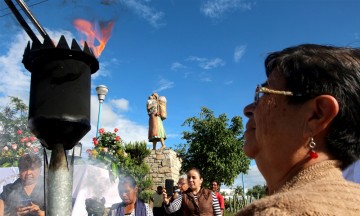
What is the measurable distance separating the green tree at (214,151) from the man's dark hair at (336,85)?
698 inches

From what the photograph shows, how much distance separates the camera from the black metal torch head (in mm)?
1704

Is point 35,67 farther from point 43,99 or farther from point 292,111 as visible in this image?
point 292,111

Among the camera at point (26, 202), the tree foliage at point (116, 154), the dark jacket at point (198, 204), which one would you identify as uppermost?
the tree foliage at point (116, 154)

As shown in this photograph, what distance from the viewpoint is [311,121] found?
103 centimetres

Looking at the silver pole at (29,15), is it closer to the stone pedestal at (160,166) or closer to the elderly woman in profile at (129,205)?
the elderly woman in profile at (129,205)

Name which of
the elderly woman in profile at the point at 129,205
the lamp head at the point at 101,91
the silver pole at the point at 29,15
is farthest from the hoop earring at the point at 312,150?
the lamp head at the point at 101,91

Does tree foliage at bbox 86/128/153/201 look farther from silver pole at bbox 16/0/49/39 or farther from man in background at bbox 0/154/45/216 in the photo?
silver pole at bbox 16/0/49/39

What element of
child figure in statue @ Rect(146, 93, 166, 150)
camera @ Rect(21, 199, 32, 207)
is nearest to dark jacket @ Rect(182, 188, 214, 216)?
camera @ Rect(21, 199, 32, 207)

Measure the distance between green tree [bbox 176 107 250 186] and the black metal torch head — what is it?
17044 mm

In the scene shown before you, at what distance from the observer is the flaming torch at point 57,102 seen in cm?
171

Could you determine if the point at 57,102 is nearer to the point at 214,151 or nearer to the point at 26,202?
the point at 26,202

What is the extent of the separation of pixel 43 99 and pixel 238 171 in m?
19.1

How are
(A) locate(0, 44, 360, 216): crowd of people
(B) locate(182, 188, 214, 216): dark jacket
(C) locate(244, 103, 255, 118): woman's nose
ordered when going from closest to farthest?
(A) locate(0, 44, 360, 216): crowd of people
(C) locate(244, 103, 255, 118): woman's nose
(B) locate(182, 188, 214, 216): dark jacket

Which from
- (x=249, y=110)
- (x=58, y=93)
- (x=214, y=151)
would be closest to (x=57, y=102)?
(x=58, y=93)
